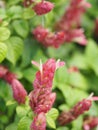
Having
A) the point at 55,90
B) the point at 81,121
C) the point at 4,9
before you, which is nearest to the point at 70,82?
the point at 55,90

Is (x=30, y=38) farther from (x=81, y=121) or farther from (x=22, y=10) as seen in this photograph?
(x=81, y=121)

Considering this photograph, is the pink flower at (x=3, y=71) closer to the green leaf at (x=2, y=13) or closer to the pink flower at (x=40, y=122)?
the green leaf at (x=2, y=13)

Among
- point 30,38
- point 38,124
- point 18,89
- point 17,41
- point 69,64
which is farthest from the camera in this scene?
point 69,64

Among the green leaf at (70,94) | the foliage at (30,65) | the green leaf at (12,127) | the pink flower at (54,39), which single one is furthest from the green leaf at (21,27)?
the green leaf at (12,127)

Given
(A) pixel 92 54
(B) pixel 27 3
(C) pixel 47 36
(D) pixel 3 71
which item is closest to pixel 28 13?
(B) pixel 27 3

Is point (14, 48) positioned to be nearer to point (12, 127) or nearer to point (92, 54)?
point (12, 127)
